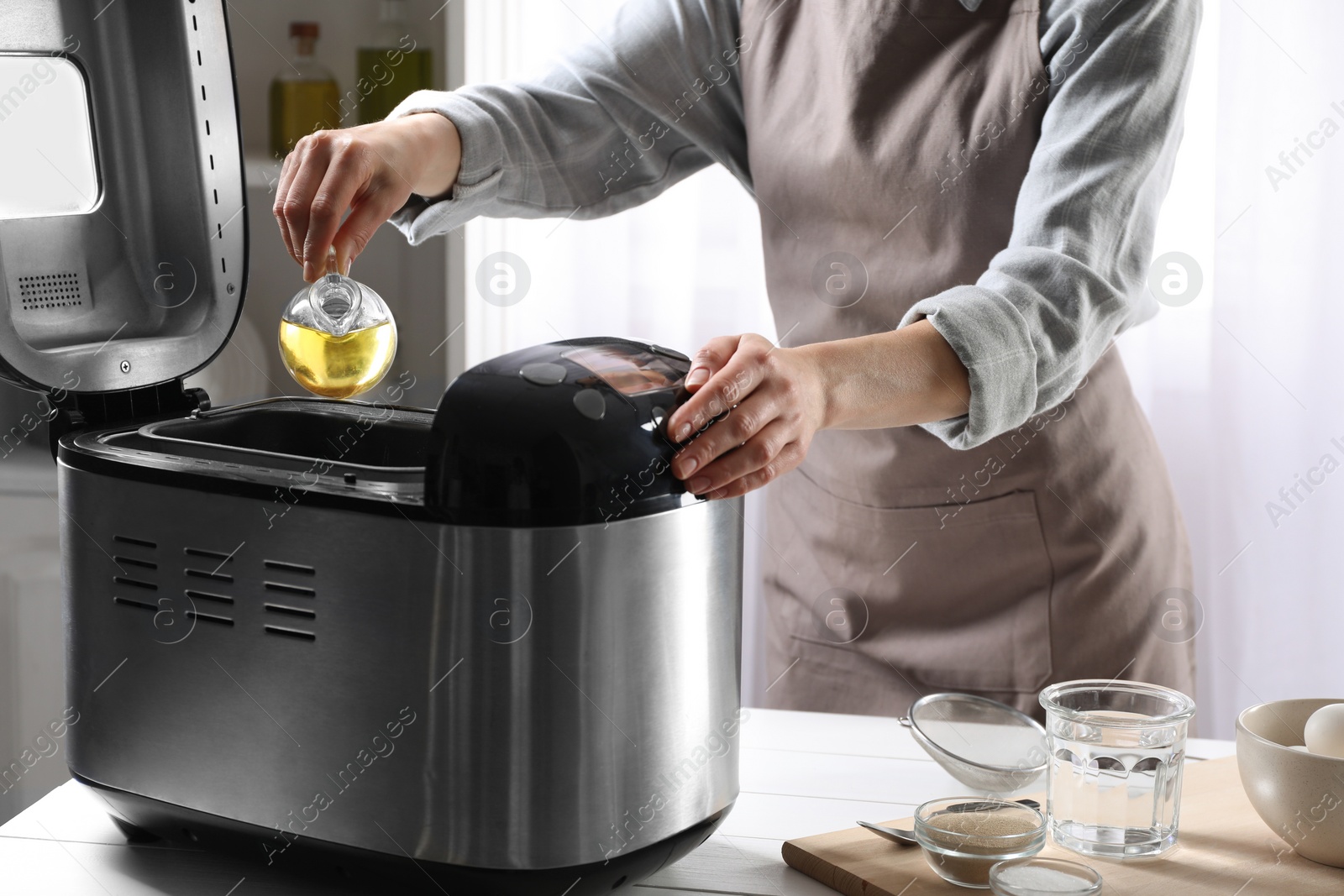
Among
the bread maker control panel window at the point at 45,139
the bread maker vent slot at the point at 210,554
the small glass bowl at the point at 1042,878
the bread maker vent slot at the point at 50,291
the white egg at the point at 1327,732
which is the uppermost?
the bread maker control panel window at the point at 45,139

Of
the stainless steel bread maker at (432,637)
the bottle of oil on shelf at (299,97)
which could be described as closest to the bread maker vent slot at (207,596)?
the stainless steel bread maker at (432,637)

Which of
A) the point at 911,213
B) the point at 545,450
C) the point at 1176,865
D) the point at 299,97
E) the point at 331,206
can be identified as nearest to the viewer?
the point at 545,450

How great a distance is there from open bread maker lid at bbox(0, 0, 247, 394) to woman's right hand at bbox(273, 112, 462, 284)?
111 millimetres

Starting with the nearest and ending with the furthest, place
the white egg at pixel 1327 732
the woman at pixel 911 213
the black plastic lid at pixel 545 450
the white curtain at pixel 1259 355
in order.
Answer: the black plastic lid at pixel 545 450 → the white egg at pixel 1327 732 → the woman at pixel 911 213 → the white curtain at pixel 1259 355

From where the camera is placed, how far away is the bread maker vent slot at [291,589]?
1.98 ft

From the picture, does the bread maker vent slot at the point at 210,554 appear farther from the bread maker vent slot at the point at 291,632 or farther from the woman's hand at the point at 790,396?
the woman's hand at the point at 790,396

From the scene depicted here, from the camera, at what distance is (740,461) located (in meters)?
0.63

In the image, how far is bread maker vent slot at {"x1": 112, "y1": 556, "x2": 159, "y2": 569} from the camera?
2.13 feet

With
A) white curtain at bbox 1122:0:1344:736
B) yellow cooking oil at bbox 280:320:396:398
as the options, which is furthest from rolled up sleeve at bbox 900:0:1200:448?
white curtain at bbox 1122:0:1344:736

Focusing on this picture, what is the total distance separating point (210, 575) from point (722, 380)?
0.92 ft

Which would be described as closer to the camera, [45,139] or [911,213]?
[45,139]

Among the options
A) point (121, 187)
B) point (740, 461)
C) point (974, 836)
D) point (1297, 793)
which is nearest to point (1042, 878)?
point (974, 836)

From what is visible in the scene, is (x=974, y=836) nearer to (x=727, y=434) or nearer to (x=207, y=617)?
(x=727, y=434)

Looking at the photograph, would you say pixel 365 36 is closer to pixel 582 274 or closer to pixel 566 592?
pixel 582 274
